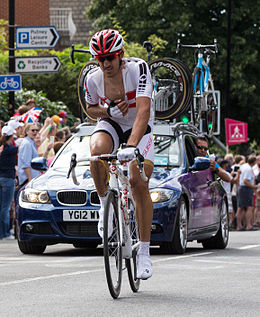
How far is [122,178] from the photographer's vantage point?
25.4ft

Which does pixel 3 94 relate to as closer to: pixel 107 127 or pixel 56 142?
pixel 56 142

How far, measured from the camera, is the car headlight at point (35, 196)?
12086mm

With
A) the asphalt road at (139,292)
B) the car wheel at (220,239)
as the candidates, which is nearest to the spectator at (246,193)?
the car wheel at (220,239)

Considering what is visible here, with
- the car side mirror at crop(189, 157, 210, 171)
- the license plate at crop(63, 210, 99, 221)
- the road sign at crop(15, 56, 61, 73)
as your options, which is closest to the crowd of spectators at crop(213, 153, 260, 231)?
the road sign at crop(15, 56, 61, 73)

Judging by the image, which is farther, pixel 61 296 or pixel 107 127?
pixel 107 127

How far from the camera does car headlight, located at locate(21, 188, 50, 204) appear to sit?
476 inches

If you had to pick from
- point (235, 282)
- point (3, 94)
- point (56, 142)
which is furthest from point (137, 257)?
point (3, 94)

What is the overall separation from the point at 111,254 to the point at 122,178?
0.74 m

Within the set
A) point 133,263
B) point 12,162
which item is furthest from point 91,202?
point 133,263

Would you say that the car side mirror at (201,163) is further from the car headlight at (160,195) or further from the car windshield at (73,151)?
the car windshield at (73,151)

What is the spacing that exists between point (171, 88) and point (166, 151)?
2026 mm

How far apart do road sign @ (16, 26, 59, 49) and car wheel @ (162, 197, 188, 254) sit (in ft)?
23.9

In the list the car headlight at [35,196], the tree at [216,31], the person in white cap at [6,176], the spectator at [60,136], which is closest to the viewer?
the car headlight at [35,196]

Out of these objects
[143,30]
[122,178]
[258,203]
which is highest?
[143,30]
